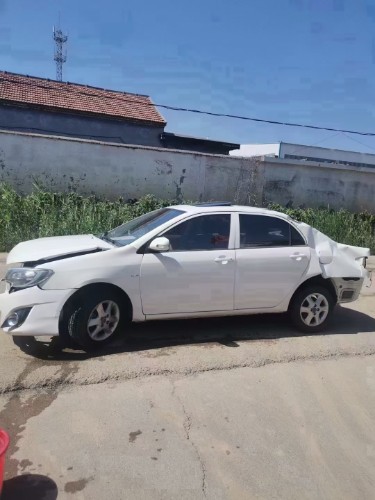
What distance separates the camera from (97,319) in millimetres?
4555

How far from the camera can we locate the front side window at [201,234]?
4.99 metres

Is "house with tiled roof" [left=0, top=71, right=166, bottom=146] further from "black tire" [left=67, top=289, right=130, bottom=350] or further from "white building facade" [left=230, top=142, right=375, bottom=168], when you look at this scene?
"black tire" [left=67, top=289, right=130, bottom=350]

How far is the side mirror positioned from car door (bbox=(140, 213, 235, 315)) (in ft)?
0.22

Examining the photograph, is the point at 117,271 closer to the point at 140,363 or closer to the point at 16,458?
the point at 140,363

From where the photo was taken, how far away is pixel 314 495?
2.80 metres

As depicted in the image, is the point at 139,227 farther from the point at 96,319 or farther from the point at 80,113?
the point at 80,113

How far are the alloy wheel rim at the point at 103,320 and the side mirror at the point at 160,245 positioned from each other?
698mm

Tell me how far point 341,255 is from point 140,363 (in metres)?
2.97

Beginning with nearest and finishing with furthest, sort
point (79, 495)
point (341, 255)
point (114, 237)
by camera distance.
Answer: point (79, 495), point (114, 237), point (341, 255)

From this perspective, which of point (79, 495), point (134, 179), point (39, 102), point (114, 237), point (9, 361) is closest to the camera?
point (79, 495)

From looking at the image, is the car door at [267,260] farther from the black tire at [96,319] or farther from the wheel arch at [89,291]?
the black tire at [96,319]

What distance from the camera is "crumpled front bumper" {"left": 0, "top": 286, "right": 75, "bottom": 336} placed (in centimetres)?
423

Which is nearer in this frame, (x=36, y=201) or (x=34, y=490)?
(x=34, y=490)

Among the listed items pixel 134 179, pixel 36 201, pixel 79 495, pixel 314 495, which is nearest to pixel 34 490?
pixel 79 495
